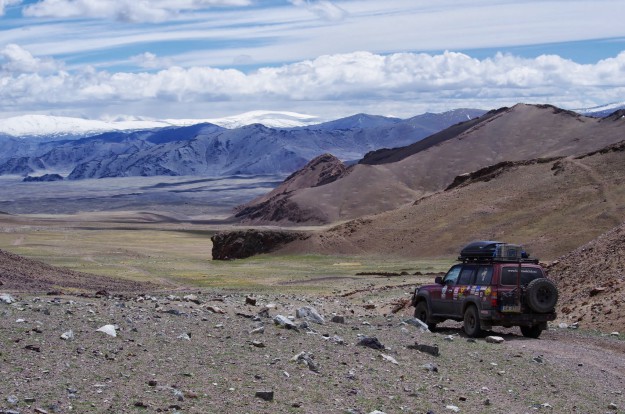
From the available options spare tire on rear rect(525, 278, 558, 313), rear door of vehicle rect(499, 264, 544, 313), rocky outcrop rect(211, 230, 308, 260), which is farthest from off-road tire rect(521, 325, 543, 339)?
rocky outcrop rect(211, 230, 308, 260)

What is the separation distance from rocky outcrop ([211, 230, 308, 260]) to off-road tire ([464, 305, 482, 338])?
198ft

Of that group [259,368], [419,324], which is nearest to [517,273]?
[419,324]

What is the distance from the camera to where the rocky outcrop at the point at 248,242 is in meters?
83.9

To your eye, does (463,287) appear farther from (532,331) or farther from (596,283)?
(596,283)

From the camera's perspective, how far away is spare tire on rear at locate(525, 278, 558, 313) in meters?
22.1

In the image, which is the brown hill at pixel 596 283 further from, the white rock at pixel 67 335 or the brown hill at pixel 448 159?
the brown hill at pixel 448 159

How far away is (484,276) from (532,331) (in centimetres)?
183

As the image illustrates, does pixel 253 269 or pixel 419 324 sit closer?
pixel 419 324

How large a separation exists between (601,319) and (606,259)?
456 centimetres

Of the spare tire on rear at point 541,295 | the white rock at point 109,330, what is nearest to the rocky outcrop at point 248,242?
the spare tire on rear at point 541,295

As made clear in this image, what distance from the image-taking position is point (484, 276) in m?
22.9

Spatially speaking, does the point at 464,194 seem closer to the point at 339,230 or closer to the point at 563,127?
the point at 339,230

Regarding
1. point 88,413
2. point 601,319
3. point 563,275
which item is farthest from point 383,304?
point 88,413

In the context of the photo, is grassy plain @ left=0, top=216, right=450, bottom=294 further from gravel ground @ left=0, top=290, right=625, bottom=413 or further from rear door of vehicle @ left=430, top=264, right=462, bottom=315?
gravel ground @ left=0, top=290, right=625, bottom=413
